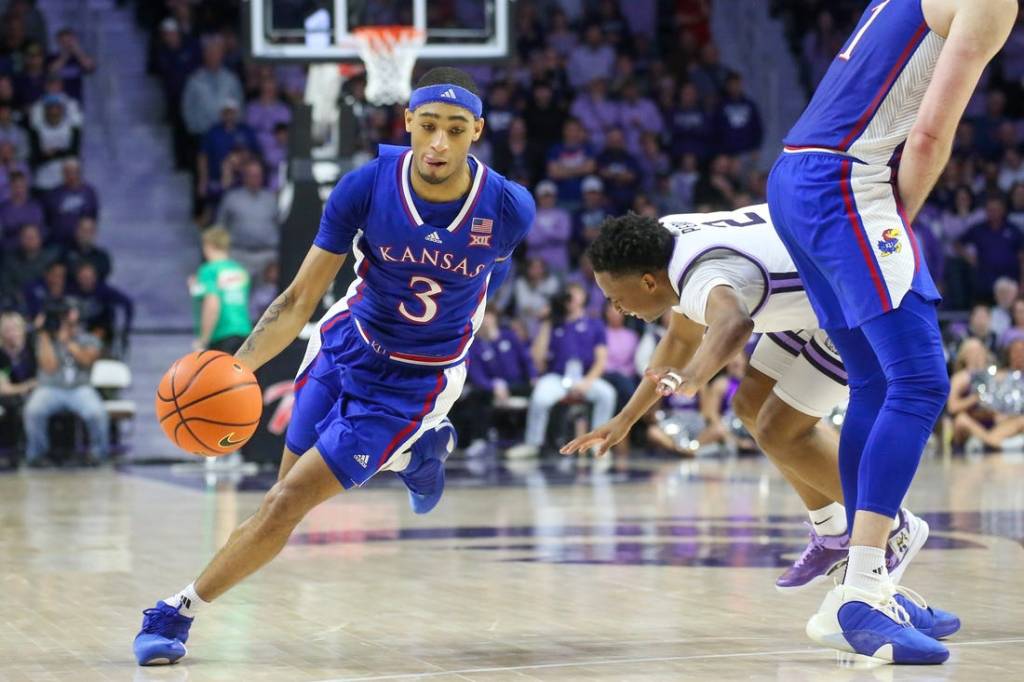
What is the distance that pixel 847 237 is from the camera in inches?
201

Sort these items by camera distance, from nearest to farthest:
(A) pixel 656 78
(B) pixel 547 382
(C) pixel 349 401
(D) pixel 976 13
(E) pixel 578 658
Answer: (D) pixel 976 13
(E) pixel 578 658
(C) pixel 349 401
(B) pixel 547 382
(A) pixel 656 78

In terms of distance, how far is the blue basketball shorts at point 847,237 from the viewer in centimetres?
506

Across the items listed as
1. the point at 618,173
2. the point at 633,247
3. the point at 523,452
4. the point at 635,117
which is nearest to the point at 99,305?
the point at 523,452

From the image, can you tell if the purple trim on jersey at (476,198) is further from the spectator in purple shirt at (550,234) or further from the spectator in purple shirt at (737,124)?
the spectator in purple shirt at (737,124)

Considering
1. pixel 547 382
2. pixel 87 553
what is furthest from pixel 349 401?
pixel 547 382

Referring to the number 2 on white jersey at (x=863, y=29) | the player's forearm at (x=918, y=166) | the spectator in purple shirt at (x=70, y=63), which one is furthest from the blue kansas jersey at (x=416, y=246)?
the spectator in purple shirt at (x=70, y=63)

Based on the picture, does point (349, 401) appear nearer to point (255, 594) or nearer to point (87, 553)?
point (255, 594)

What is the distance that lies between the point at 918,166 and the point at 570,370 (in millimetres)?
11072

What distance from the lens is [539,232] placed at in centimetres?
1756

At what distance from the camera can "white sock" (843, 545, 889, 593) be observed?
5016 millimetres

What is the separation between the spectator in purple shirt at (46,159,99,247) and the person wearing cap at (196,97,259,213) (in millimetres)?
1380

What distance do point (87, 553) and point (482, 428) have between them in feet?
26.1

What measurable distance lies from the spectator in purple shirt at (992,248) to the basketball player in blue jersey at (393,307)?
1302 centimetres

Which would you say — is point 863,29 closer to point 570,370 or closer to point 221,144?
point 570,370
